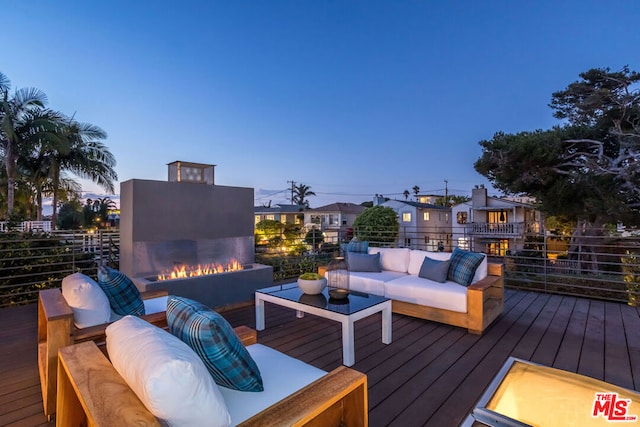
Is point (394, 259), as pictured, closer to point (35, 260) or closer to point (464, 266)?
point (464, 266)

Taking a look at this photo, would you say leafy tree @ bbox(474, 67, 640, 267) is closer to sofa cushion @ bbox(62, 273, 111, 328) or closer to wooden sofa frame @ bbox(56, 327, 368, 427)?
wooden sofa frame @ bbox(56, 327, 368, 427)

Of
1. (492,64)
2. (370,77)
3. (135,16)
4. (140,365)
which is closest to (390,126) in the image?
(370,77)

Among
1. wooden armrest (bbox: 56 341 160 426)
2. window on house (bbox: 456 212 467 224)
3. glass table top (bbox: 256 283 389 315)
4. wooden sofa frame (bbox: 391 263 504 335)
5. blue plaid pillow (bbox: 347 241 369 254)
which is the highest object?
window on house (bbox: 456 212 467 224)

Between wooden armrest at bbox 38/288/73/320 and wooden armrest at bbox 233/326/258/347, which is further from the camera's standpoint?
wooden armrest at bbox 233/326/258/347

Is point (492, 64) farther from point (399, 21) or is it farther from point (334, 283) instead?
point (334, 283)

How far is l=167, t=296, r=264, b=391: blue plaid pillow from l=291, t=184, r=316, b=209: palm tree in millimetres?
38440

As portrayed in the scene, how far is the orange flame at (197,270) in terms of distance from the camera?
389 centimetres

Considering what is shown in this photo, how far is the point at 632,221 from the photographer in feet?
30.2

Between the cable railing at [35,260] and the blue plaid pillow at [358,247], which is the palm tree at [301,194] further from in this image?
the blue plaid pillow at [358,247]

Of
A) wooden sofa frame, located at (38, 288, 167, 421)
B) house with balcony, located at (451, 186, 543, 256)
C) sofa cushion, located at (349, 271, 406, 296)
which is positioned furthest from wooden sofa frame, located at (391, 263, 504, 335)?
house with balcony, located at (451, 186, 543, 256)

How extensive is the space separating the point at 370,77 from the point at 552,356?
24.3ft

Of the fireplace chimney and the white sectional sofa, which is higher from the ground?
the fireplace chimney

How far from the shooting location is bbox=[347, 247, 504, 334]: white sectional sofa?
3.04m

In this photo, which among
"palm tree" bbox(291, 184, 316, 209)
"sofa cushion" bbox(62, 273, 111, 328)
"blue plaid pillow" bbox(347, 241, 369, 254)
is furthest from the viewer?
"palm tree" bbox(291, 184, 316, 209)
